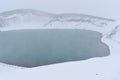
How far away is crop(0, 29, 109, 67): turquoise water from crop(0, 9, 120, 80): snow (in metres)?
0.06

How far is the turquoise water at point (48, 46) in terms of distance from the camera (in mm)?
1614

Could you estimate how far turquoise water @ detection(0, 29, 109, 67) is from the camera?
1614 mm

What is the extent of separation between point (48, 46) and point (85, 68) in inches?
13.3

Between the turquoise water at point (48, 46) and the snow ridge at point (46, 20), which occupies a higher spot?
the snow ridge at point (46, 20)

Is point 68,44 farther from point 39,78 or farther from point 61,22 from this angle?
point 39,78

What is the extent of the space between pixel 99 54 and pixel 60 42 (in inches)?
11.9

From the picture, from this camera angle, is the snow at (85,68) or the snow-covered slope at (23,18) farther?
the snow-covered slope at (23,18)

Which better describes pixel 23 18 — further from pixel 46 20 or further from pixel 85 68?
pixel 85 68

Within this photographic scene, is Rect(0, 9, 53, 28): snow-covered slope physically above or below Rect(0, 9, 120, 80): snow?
above

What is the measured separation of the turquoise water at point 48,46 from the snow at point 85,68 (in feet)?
0.18

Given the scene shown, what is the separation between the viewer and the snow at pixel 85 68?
139 cm

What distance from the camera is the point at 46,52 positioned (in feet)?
A: 5.37

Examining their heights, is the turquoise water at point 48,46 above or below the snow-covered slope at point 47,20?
below

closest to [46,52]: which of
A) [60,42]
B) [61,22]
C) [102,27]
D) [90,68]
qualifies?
[60,42]
